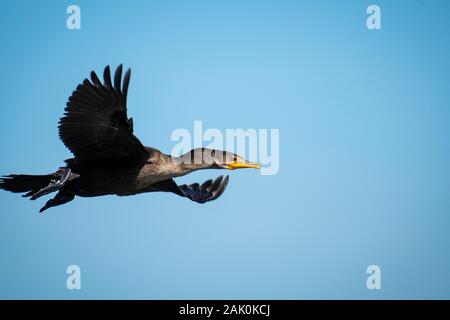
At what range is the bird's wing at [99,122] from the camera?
40.3ft

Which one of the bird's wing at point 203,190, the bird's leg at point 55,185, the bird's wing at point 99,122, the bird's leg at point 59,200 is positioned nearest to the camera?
the bird's wing at point 99,122

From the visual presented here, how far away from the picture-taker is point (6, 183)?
13.7 m

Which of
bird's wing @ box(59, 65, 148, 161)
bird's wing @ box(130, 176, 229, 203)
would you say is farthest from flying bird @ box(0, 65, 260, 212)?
bird's wing @ box(130, 176, 229, 203)

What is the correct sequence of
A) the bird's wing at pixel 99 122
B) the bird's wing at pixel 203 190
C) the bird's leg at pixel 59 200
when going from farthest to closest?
1. the bird's wing at pixel 203 190
2. the bird's leg at pixel 59 200
3. the bird's wing at pixel 99 122

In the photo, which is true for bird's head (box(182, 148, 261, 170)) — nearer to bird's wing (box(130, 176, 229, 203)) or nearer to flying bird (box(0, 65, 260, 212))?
flying bird (box(0, 65, 260, 212))

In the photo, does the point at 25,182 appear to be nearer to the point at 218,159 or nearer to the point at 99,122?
the point at 99,122

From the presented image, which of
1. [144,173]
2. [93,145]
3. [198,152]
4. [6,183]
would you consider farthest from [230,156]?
→ [6,183]

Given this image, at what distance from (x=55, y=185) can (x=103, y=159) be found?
0.91 meters

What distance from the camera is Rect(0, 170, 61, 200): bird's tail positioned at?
13617 mm

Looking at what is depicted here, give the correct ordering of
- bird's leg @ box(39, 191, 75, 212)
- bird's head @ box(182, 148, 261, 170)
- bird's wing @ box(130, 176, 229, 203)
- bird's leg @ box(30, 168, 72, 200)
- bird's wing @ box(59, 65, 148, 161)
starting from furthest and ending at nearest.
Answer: bird's wing @ box(130, 176, 229, 203) → bird's leg @ box(39, 191, 75, 212) → bird's head @ box(182, 148, 261, 170) → bird's leg @ box(30, 168, 72, 200) → bird's wing @ box(59, 65, 148, 161)

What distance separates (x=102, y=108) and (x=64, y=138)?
0.92 meters

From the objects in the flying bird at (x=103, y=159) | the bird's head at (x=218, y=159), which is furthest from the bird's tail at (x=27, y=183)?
the bird's head at (x=218, y=159)

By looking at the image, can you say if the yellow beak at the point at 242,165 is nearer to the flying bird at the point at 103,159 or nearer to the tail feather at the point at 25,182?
the flying bird at the point at 103,159
